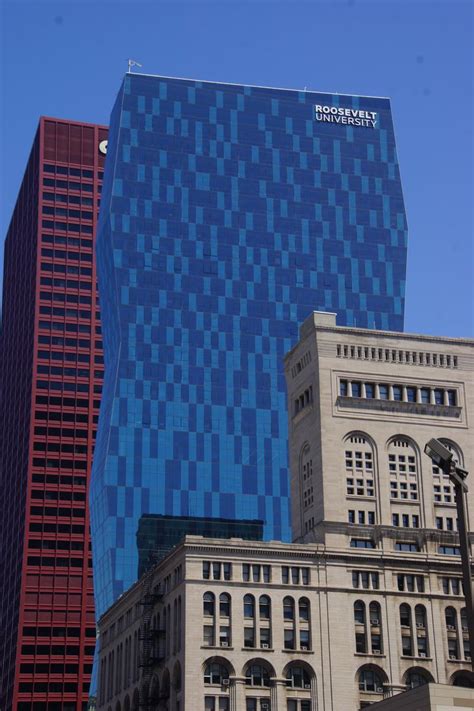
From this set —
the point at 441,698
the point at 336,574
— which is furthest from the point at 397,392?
the point at 441,698

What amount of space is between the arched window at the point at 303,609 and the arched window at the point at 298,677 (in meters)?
5.65

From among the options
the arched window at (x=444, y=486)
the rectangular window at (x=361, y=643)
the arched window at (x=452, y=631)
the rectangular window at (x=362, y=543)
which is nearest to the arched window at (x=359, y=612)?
the rectangular window at (x=361, y=643)

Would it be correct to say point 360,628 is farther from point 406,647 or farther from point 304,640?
point 304,640

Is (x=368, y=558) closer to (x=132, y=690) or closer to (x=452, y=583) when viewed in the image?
(x=452, y=583)

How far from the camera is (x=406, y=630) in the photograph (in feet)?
468

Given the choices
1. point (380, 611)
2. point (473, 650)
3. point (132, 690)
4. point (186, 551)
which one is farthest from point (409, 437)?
point (473, 650)

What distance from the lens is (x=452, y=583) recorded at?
147 metres

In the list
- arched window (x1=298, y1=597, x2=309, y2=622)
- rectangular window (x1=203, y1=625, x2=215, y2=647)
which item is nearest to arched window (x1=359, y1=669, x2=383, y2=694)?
arched window (x1=298, y1=597, x2=309, y2=622)

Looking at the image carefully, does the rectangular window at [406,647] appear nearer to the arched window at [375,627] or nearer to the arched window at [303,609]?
the arched window at [375,627]

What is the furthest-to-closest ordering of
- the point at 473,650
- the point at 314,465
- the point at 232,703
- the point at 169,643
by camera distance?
1. the point at 314,465
2. the point at 169,643
3. the point at 232,703
4. the point at 473,650

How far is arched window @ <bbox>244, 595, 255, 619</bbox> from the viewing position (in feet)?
453

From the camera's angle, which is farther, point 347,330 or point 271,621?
point 347,330

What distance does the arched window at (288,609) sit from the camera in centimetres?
13925

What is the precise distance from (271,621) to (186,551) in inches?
489
